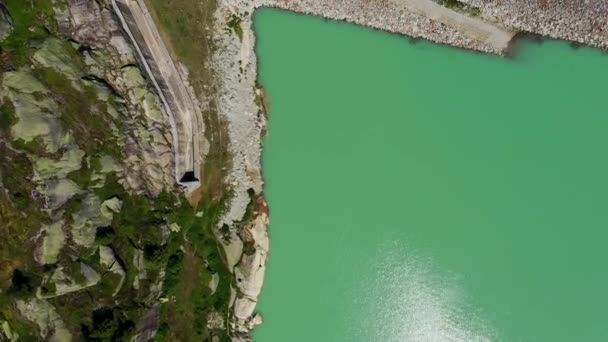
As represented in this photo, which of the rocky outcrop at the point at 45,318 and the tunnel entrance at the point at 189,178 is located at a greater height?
the tunnel entrance at the point at 189,178

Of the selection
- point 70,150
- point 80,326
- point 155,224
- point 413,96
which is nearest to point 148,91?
point 70,150

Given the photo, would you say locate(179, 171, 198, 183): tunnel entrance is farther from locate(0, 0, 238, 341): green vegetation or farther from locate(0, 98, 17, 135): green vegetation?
locate(0, 98, 17, 135): green vegetation

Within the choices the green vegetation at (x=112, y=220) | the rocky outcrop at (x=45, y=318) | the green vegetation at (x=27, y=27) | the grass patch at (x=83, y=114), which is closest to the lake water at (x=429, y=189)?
the green vegetation at (x=112, y=220)

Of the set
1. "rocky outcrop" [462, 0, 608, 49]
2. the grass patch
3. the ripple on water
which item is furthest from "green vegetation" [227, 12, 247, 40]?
the ripple on water

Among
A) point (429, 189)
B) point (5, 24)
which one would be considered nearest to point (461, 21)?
point (429, 189)

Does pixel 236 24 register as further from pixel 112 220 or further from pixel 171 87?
pixel 112 220

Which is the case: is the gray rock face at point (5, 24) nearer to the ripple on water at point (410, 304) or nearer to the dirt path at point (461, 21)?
the dirt path at point (461, 21)

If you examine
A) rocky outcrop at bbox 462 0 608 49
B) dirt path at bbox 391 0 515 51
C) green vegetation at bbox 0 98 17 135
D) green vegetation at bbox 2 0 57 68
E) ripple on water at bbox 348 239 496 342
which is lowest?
ripple on water at bbox 348 239 496 342

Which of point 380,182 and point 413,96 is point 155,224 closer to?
point 380,182
